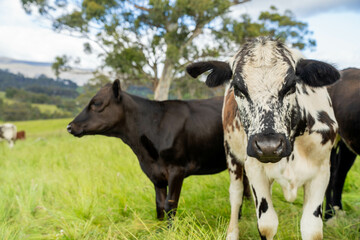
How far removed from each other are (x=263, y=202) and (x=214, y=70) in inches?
45.7

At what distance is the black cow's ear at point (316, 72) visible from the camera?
236 cm

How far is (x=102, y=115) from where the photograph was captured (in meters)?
4.11

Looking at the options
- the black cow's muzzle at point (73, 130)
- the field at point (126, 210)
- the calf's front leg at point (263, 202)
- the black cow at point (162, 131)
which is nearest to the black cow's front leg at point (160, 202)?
the black cow at point (162, 131)

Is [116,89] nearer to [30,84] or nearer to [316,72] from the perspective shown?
[316,72]

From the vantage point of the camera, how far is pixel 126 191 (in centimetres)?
459

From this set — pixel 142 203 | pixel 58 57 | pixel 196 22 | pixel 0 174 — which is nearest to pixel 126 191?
pixel 142 203

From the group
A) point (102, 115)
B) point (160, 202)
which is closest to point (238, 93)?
point (160, 202)

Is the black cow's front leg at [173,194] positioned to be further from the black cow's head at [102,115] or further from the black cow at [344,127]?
the black cow at [344,127]

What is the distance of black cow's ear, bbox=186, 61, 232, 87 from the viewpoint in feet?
8.65

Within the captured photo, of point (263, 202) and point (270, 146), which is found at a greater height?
point (270, 146)

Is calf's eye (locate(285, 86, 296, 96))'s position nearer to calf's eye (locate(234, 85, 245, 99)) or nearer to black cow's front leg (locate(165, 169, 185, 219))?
calf's eye (locate(234, 85, 245, 99))

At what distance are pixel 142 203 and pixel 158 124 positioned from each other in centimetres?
115

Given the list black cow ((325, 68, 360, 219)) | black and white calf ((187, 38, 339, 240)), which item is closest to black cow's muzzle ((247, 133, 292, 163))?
Result: black and white calf ((187, 38, 339, 240))

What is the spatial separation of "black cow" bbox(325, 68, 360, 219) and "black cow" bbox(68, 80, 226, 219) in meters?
1.39
